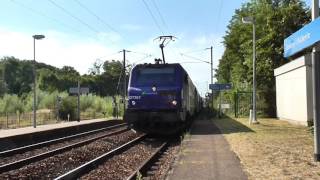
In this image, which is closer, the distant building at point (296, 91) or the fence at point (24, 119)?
the distant building at point (296, 91)

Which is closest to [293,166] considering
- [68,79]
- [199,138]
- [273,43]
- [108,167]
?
[108,167]

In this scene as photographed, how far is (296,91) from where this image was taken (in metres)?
30.8

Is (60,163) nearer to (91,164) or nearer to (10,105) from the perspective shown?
(91,164)

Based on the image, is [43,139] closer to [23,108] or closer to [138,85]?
[138,85]

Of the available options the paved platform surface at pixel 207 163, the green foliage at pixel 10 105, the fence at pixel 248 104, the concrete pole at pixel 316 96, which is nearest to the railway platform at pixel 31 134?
the paved platform surface at pixel 207 163

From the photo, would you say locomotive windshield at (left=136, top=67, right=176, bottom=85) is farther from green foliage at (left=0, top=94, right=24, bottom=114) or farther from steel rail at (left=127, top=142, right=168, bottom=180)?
green foliage at (left=0, top=94, right=24, bottom=114)

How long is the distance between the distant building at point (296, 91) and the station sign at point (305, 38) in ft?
41.0

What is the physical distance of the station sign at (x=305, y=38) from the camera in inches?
484

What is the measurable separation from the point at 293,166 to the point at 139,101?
1129 centimetres

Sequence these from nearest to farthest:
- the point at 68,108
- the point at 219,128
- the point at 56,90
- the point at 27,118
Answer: the point at 219,128 < the point at 27,118 < the point at 68,108 < the point at 56,90

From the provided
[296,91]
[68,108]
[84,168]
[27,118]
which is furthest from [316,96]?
[68,108]

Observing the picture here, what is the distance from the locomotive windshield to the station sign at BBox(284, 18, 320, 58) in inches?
325

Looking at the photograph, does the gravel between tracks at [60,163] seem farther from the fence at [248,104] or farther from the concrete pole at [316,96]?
the fence at [248,104]

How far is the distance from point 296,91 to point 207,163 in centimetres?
1782
